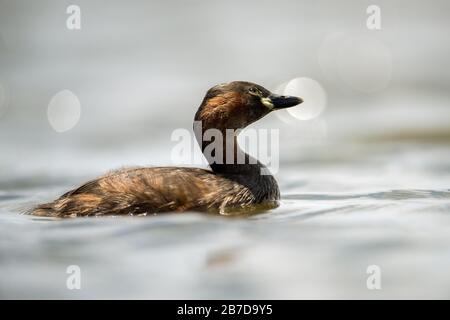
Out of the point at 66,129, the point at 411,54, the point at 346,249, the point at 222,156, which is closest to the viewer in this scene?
the point at 346,249

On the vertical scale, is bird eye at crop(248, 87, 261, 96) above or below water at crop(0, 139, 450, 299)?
above

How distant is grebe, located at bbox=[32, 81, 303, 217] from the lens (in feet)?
29.9

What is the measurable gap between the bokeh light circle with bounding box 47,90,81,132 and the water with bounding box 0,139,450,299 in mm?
5498

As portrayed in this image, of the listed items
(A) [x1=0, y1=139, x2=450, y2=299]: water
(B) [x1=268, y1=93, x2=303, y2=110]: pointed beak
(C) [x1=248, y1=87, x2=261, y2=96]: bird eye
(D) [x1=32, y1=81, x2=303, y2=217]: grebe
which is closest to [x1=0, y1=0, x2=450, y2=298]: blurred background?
(A) [x1=0, y1=139, x2=450, y2=299]: water

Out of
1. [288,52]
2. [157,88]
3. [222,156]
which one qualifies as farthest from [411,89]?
[222,156]

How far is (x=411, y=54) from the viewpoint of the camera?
18.5 m

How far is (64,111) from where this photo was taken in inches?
661

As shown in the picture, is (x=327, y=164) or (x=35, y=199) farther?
(x=327, y=164)

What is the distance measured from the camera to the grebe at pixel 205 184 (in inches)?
359

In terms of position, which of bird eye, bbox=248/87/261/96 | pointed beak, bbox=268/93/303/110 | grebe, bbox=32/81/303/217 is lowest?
grebe, bbox=32/81/303/217

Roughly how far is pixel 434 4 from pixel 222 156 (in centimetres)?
1256

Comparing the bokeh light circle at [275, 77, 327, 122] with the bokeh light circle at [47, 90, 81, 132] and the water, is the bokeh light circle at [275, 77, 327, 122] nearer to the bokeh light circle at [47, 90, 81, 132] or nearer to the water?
the bokeh light circle at [47, 90, 81, 132]
